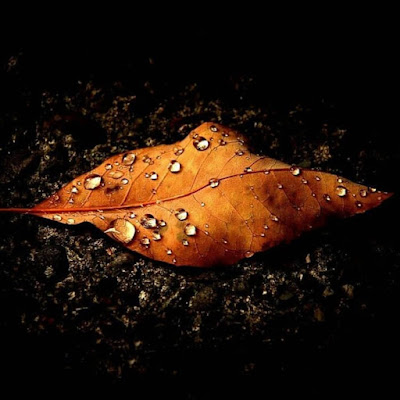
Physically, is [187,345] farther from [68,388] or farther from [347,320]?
[347,320]

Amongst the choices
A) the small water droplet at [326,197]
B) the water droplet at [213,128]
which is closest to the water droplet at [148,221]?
the water droplet at [213,128]

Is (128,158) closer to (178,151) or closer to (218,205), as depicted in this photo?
(178,151)

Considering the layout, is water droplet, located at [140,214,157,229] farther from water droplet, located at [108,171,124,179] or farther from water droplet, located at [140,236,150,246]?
water droplet, located at [108,171,124,179]

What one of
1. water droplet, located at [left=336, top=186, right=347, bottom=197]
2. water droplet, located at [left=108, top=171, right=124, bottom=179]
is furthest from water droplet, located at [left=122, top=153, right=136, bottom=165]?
water droplet, located at [left=336, top=186, right=347, bottom=197]

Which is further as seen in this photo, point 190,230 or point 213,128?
point 213,128

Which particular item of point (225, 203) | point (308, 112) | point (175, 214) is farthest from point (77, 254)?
point (308, 112)

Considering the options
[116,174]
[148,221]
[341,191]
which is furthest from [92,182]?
[341,191]

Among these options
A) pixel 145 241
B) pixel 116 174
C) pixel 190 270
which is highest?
pixel 116 174
